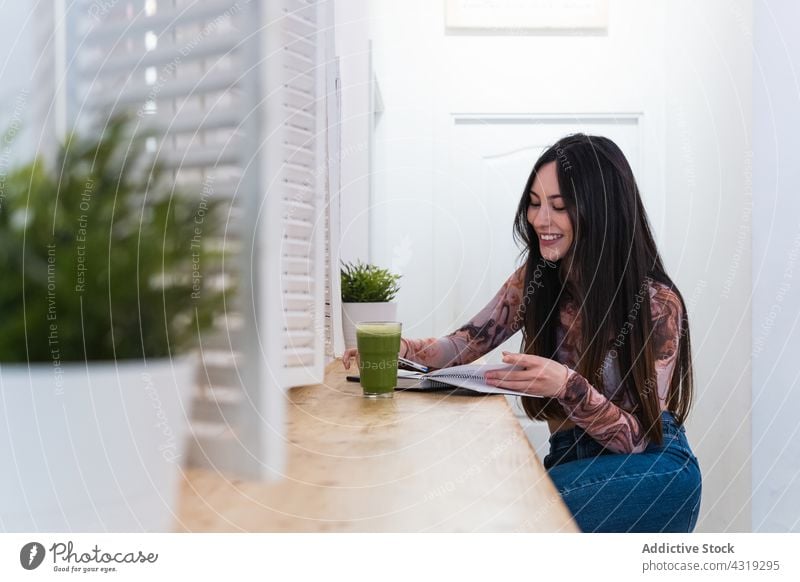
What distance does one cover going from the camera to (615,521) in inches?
27.0

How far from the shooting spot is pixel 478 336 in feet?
3.20

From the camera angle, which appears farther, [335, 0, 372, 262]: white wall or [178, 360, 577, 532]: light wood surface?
[335, 0, 372, 262]: white wall

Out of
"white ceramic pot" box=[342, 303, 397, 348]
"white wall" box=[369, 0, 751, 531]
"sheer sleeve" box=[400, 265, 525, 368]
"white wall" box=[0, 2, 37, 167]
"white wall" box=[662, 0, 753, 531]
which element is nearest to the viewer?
"white wall" box=[0, 2, 37, 167]

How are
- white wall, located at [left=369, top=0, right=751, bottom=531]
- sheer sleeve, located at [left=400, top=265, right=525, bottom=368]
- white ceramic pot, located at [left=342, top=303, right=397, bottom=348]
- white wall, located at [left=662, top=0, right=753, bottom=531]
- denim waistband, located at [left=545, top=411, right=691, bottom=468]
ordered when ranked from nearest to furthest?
denim waistband, located at [left=545, top=411, right=691, bottom=468]
sheer sleeve, located at [left=400, top=265, right=525, bottom=368]
white ceramic pot, located at [left=342, top=303, right=397, bottom=348]
white wall, located at [left=662, top=0, right=753, bottom=531]
white wall, located at [left=369, top=0, right=751, bottom=531]

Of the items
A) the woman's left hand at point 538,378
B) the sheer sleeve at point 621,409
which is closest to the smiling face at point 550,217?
the sheer sleeve at point 621,409

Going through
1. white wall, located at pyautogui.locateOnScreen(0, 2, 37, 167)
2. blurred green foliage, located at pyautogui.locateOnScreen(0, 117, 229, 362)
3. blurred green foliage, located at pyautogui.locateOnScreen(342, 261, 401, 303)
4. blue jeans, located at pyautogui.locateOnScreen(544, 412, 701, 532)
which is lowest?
blue jeans, located at pyautogui.locateOnScreen(544, 412, 701, 532)

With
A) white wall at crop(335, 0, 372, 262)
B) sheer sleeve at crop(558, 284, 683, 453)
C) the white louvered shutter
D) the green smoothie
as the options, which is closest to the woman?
sheer sleeve at crop(558, 284, 683, 453)

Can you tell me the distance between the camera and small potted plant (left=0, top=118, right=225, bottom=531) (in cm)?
31

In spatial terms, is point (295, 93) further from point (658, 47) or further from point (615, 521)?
point (658, 47)

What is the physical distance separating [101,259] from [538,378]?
0.42 metres

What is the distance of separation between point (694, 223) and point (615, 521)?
45.8 inches

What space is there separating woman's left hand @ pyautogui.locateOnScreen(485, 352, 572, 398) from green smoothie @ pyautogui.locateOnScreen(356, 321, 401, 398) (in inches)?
4.5

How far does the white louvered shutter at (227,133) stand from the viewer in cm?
36

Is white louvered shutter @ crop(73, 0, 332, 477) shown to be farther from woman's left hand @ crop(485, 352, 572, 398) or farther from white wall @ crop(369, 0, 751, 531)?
white wall @ crop(369, 0, 751, 531)
